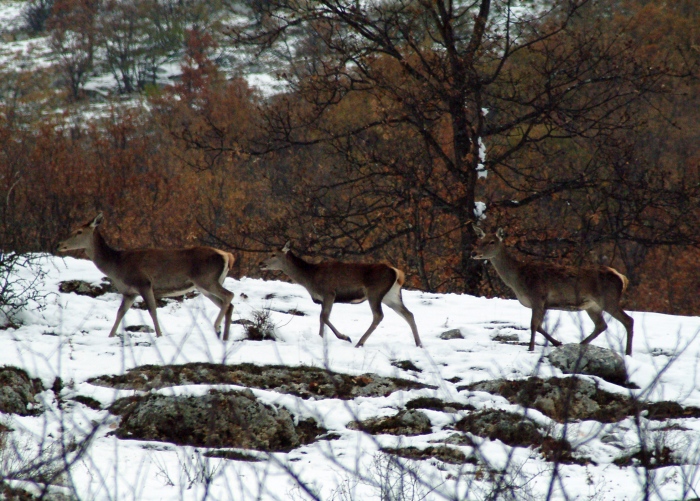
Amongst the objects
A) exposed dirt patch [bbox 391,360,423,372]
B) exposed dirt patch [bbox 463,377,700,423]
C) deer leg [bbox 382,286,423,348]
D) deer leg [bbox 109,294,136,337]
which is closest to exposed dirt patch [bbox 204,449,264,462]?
exposed dirt patch [bbox 463,377,700,423]

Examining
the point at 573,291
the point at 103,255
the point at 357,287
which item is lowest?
the point at 357,287

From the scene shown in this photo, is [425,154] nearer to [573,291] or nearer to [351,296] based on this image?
[351,296]

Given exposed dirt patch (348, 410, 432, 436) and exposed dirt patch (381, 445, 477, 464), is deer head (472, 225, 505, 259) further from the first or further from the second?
exposed dirt patch (381, 445, 477, 464)

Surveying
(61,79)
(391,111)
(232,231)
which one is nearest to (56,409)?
(391,111)

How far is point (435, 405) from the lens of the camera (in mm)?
8102

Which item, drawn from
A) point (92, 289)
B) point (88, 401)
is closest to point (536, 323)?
point (88, 401)

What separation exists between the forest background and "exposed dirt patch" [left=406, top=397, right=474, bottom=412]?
10.7 ft

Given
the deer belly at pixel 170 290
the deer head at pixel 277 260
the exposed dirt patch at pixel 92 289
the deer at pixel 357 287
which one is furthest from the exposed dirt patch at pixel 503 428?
the exposed dirt patch at pixel 92 289

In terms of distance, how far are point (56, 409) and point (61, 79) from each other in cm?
6516

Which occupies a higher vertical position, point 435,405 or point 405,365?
point 405,365

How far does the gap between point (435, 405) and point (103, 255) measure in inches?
221

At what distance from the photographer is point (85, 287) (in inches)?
488

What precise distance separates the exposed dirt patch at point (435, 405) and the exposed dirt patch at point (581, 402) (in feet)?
1.72

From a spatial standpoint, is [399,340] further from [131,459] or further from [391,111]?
[391,111]
